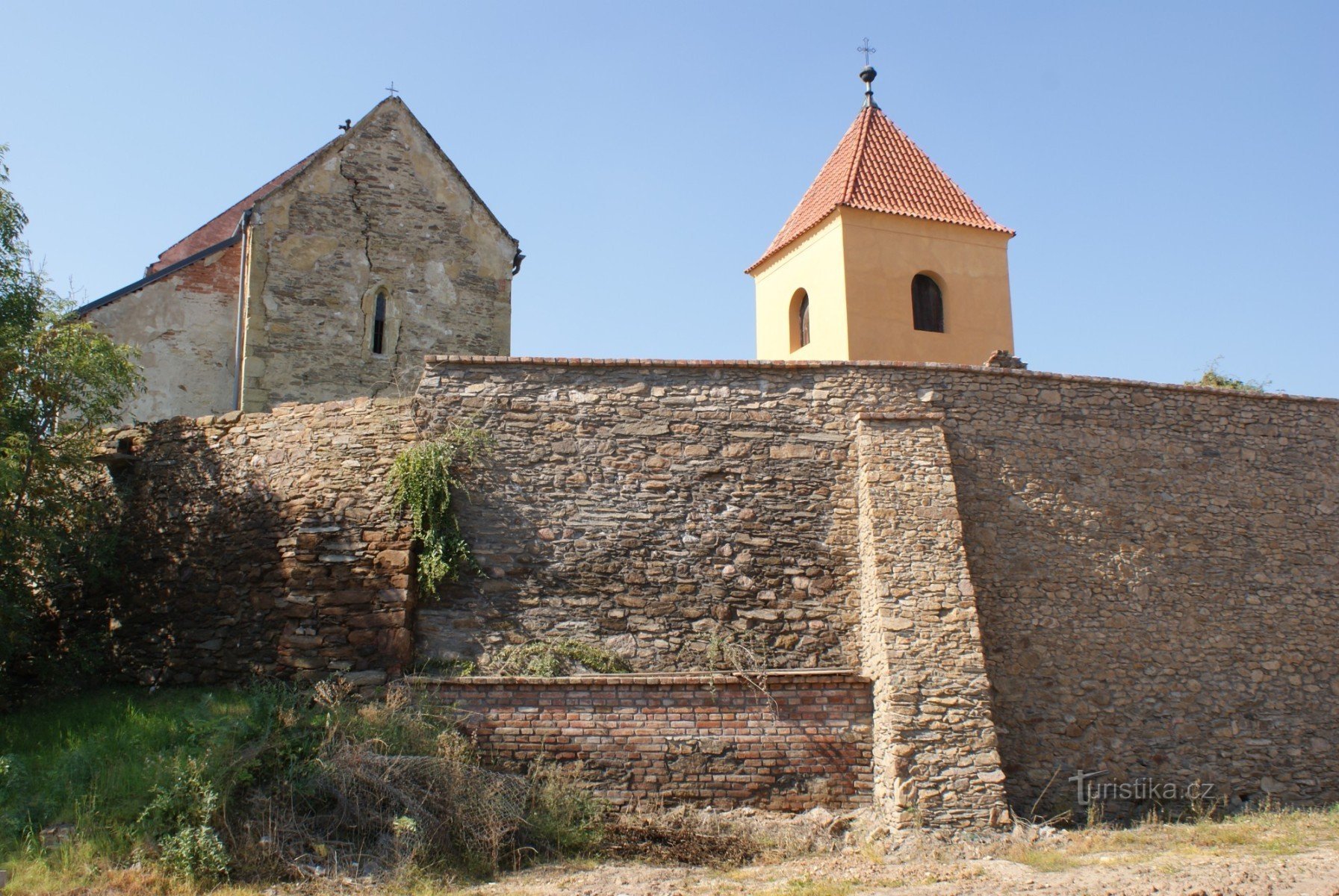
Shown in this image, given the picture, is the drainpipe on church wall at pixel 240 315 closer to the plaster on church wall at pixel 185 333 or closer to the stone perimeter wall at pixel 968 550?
the plaster on church wall at pixel 185 333

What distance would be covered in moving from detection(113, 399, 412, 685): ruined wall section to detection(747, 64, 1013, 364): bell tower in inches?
350

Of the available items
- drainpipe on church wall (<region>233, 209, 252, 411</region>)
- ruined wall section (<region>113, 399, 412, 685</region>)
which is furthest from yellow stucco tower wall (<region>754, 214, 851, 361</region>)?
drainpipe on church wall (<region>233, 209, 252, 411</region>)

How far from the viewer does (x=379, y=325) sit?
56.1 feet

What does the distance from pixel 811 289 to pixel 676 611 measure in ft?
31.6

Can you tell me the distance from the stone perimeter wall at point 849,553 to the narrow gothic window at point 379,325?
4477 mm

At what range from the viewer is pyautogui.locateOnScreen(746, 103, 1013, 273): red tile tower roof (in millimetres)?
19391

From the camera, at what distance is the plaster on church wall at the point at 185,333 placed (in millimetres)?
16250

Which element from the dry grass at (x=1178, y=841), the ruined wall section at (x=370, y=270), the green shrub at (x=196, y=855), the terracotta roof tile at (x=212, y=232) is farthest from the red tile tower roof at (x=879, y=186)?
the green shrub at (x=196, y=855)

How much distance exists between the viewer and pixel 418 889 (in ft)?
28.5

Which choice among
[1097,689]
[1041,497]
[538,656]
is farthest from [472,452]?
[1097,689]

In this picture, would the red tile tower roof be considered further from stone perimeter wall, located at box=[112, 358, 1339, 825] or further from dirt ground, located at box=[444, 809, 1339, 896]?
dirt ground, located at box=[444, 809, 1339, 896]

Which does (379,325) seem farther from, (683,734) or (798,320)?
(683,734)

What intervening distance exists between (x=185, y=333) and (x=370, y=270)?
2868 mm

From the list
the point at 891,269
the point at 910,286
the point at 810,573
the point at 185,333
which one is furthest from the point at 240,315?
the point at 910,286
